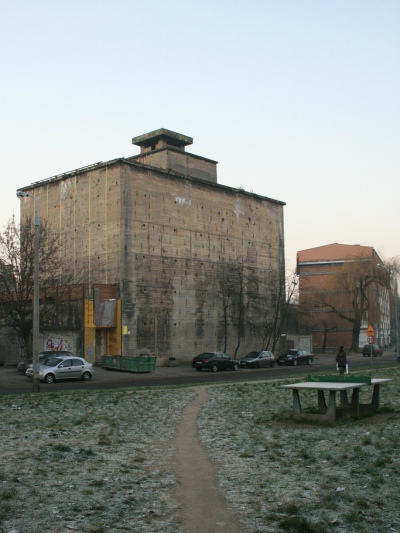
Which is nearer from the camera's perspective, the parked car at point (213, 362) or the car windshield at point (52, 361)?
the car windshield at point (52, 361)

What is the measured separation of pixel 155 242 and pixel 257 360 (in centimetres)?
1304

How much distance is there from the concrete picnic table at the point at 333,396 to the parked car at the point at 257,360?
35753 millimetres

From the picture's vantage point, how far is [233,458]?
9734mm

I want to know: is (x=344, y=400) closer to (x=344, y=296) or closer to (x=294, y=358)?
(x=294, y=358)

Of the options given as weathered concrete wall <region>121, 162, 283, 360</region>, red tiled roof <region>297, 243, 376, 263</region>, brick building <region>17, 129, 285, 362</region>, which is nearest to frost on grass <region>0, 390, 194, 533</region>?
brick building <region>17, 129, 285, 362</region>

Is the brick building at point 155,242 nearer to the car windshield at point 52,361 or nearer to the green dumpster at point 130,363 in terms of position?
the green dumpster at point 130,363

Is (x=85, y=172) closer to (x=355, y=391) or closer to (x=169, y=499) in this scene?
(x=355, y=391)

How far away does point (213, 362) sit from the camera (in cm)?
4719

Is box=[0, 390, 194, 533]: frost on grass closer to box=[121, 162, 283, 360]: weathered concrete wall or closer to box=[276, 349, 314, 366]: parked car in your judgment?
box=[121, 162, 283, 360]: weathered concrete wall

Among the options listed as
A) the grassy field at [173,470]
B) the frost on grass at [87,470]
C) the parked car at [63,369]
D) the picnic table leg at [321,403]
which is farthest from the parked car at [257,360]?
the picnic table leg at [321,403]

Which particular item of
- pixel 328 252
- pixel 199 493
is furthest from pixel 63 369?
pixel 328 252

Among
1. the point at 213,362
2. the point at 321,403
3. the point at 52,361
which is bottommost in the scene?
the point at 213,362

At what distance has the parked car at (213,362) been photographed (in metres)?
47.2

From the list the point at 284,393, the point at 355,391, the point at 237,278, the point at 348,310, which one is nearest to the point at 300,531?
the point at 355,391
